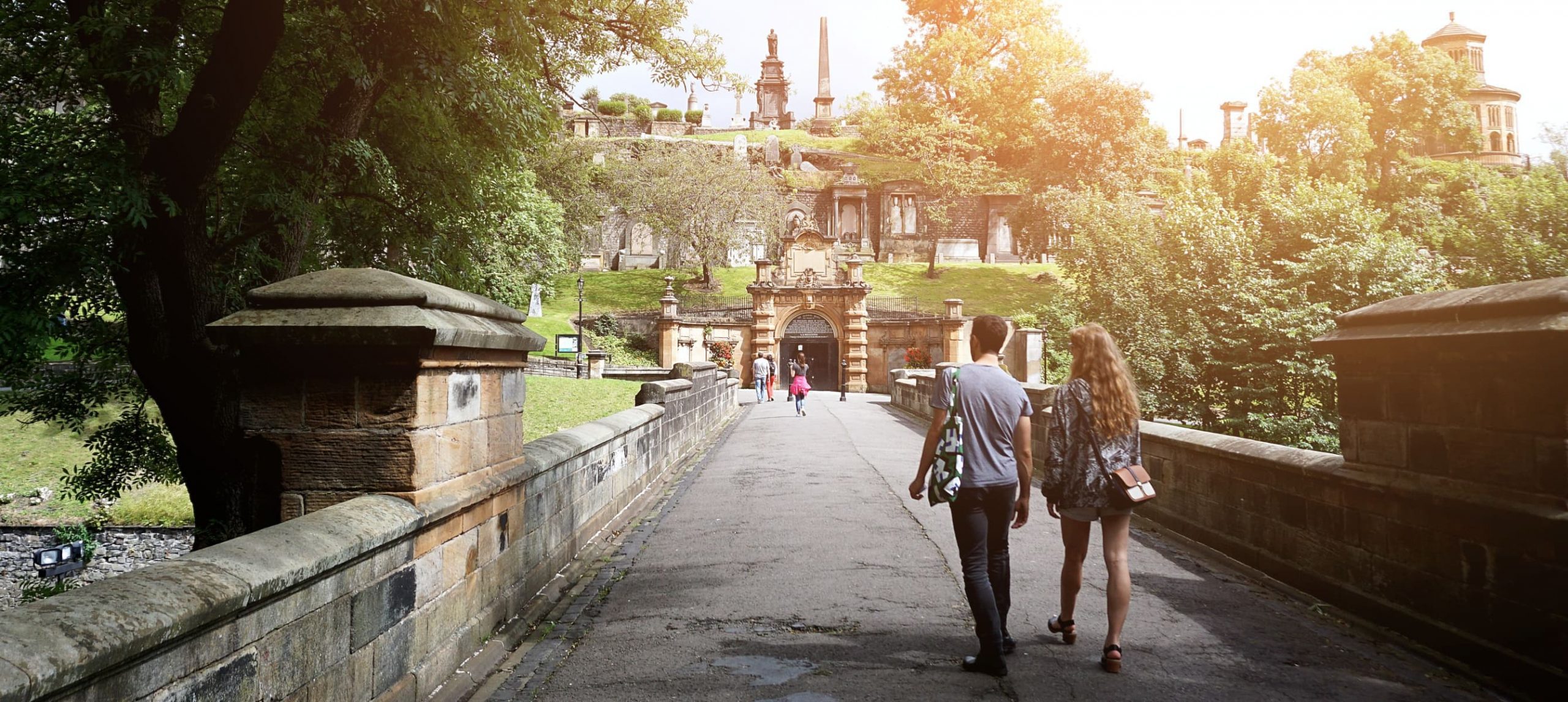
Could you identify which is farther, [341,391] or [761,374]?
[761,374]

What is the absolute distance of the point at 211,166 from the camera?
7.47 meters

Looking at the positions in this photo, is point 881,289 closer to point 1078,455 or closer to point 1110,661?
point 1078,455

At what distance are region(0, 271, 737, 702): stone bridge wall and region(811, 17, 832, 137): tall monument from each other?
82691mm

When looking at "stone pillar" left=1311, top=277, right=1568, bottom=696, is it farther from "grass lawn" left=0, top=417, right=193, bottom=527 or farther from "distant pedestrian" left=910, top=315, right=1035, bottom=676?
"grass lawn" left=0, top=417, right=193, bottom=527

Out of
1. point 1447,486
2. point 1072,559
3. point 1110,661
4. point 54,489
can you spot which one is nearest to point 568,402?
point 54,489

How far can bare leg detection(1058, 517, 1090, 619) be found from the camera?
15.3 feet

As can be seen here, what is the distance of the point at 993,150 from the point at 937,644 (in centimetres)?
5991

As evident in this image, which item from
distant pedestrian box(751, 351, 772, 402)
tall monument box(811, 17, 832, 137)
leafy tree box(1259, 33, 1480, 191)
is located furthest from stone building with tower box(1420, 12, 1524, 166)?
distant pedestrian box(751, 351, 772, 402)

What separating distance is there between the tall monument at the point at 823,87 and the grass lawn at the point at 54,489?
6914 cm

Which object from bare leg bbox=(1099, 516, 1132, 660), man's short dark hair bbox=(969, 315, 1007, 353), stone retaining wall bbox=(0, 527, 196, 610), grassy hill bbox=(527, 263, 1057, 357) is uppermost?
grassy hill bbox=(527, 263, 1057, 357)

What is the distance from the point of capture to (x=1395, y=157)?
48.7 metres

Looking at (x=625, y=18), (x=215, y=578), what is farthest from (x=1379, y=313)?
(x=625, y=18)

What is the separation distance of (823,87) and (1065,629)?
8770cm

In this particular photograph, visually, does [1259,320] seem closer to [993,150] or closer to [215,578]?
[215,578]
